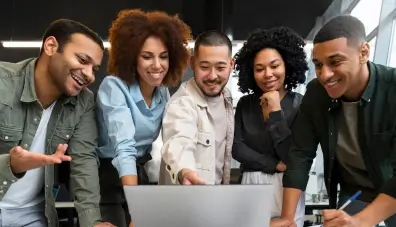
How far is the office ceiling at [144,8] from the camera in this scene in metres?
5.98

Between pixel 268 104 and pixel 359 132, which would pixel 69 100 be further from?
pixel 359 132

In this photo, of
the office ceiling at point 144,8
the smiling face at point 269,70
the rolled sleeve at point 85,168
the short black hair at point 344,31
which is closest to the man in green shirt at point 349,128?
the short black hair at point 344,31

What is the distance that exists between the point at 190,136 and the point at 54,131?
553 millimetres

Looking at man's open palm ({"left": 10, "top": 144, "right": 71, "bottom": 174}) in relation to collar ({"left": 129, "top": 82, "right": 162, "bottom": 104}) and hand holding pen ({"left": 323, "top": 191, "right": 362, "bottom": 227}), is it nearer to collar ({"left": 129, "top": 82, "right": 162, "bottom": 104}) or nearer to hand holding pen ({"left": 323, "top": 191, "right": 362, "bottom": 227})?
collar ({"left": 129, "top": 82, "right": 162, "bottom": 104})

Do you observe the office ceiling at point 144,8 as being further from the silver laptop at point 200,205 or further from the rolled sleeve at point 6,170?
the silver laptop at point 200,205

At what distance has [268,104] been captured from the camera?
1.96m

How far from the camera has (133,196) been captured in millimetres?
1150

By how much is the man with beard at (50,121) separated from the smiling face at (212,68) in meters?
0.42

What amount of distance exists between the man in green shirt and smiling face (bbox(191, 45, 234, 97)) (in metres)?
0.36

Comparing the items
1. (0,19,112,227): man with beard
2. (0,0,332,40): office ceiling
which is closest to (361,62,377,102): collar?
(0,19,112,227): man with beard

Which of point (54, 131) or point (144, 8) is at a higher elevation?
point (144, 8)

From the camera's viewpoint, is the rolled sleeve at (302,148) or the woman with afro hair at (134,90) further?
the woman with afro hair at (134,90)

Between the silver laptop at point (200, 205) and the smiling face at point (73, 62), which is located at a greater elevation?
the smiling face at point (73, 62)

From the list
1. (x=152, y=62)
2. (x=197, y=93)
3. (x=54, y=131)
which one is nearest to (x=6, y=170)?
(x=54, y=131)
